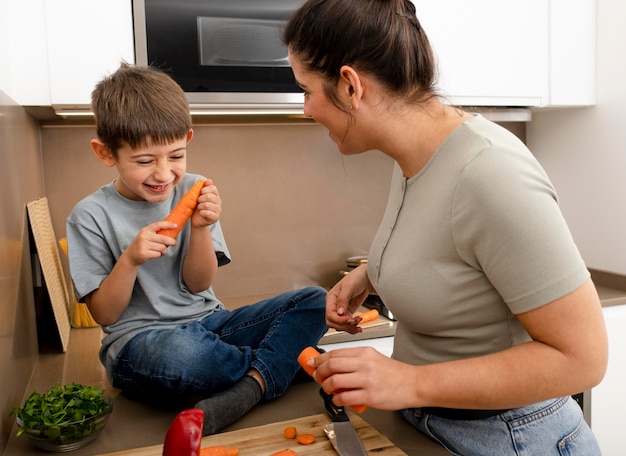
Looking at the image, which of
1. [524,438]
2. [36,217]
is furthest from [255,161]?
[524,438]

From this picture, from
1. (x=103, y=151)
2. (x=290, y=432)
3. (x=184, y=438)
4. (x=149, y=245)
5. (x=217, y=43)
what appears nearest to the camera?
(x=184, y=438)

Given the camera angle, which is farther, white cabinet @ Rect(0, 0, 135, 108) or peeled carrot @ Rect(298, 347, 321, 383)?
white cabinet @ Rect(0, 0, 135, 108)

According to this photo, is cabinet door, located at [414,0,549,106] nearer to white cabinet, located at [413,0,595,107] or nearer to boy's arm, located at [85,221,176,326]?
white cabinet, located at [413,0,595,107]

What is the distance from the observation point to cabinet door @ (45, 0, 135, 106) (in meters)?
1.44

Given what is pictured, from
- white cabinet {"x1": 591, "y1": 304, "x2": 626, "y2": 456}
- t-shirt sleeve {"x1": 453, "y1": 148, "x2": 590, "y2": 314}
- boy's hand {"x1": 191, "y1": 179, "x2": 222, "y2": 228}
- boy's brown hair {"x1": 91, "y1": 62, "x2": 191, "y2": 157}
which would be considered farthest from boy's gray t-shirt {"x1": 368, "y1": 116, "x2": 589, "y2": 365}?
white cabinet {"x1": 591, "y1": 304, "x2": 626, "y2": 456}

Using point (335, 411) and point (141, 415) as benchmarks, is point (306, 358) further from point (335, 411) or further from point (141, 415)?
point (141, 415)

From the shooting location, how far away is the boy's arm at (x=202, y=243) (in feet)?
3.84

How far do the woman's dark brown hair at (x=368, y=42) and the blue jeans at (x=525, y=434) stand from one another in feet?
1.62

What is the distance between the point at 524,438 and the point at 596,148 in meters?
1.36

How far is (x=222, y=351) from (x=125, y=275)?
0.75 feet

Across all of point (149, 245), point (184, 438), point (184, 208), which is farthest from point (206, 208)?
point (184, 438)

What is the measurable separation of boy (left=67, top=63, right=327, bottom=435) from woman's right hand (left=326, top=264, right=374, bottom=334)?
127mm

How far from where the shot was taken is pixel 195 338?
114 cm

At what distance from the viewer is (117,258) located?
1.23m
